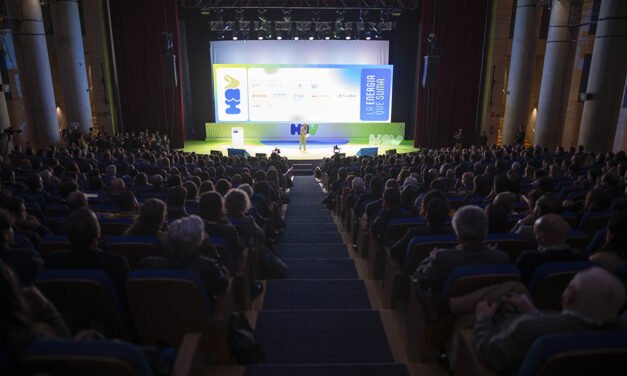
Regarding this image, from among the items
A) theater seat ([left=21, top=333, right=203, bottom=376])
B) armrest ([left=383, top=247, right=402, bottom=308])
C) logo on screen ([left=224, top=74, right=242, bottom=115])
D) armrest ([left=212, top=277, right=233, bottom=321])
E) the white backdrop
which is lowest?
A: armrest ([left=383, top=247, right=402, bottom=308])

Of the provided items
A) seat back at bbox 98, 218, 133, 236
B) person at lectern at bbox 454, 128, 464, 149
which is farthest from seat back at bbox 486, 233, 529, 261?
person at lectern at bbox 454, 128, 464, 149

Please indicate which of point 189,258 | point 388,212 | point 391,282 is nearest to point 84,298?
point 189,258

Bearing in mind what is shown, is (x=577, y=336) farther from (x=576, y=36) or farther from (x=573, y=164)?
(x=576, y=36)

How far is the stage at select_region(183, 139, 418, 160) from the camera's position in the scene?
18.1m

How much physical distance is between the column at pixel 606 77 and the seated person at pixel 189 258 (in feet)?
42.5

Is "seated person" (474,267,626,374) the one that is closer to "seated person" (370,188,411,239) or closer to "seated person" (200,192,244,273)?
"seated person" (200,192,244,273)

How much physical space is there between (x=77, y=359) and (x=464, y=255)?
2226 millimetres

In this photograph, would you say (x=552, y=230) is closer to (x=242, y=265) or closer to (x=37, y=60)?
(x=242, y=265)

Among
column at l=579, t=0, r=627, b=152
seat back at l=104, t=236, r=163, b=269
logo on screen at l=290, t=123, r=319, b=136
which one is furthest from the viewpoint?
logo on screen at l=290, t=123, r=319, b=136

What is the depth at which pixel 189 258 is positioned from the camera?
2.92 m

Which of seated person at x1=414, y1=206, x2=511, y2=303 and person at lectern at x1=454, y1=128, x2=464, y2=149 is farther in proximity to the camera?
person at lectern at x1=454, y1=128, x2=464, y2=149

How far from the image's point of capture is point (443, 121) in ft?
64.7

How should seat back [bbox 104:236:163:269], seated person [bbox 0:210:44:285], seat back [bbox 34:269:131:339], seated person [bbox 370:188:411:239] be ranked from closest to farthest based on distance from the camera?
seat back [bbox 34:269:131:339]
seated person [bbox 0:210:44:285]
seat back [bbox 104:236:163:269]
seated person [bbox 370:188:411:239]

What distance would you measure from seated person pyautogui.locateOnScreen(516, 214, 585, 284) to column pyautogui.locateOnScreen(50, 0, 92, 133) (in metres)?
17.3
